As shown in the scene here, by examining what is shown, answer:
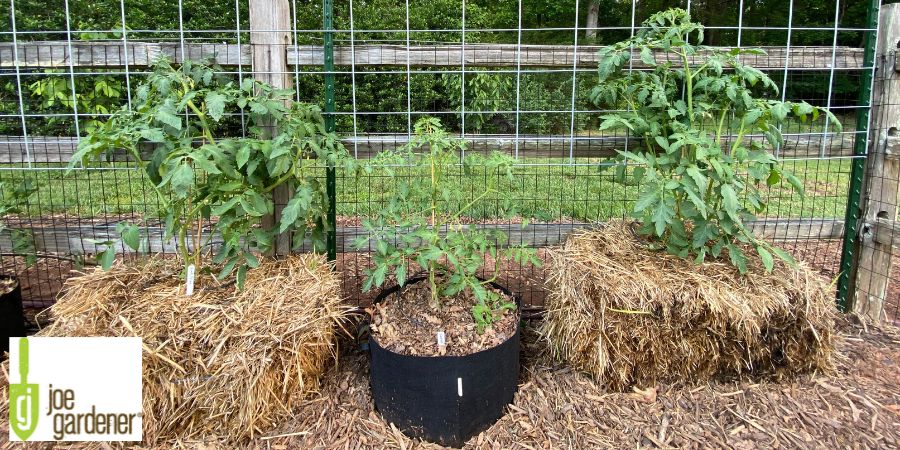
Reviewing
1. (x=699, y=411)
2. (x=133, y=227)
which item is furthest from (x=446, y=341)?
(x=133, y=227)

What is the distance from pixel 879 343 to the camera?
10.6 ft

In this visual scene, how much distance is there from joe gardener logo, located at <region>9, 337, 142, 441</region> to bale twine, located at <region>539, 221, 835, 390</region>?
6.20 feet

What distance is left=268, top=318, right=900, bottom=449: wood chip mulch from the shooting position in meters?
2.44

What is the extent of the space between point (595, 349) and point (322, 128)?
66.6 inches

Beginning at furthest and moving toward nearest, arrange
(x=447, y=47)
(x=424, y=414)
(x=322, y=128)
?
(x=447, y=47) < (x=322, y=128) < (x=424, y=414)

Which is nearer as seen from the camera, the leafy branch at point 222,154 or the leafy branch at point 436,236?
the leafy branch at point 222,154

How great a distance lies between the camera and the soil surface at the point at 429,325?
2508 millimetres

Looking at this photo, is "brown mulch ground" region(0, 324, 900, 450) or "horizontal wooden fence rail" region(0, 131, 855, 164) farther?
"horizontal wooden fence rail" region(0, 131, 855, 164)

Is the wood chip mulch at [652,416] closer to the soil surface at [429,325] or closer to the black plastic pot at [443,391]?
the black plastic pot at [443,391]

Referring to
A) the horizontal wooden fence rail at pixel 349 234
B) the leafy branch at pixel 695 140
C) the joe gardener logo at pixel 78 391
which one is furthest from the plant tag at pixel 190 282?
the leafy branch at pixel 695 140

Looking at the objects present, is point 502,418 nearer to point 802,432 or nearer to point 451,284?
point 451,284

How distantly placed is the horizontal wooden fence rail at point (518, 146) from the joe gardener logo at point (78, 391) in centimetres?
110

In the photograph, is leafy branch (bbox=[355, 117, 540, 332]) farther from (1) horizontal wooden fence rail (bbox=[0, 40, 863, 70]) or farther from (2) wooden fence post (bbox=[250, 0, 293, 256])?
(2) wooden fence post (bbox=[250, 0, 293, 256])

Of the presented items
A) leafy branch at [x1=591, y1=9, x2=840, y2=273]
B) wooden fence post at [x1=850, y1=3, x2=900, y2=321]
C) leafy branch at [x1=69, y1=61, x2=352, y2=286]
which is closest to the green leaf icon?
leafy branch at [x1=69, y1=61, x2=352, y2=286]
